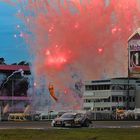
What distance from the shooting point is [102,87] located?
15300cm

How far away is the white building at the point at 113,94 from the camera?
483 ft

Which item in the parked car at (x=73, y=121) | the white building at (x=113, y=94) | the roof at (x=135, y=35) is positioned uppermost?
the roof at (x=135, y=35)

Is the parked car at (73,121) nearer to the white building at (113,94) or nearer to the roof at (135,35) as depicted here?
the roof at (135,35)

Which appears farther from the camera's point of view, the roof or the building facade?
the building facade

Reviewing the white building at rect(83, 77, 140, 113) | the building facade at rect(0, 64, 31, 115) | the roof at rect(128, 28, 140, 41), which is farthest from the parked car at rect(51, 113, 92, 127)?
the building facade at rect(0, 64, 31, 115)

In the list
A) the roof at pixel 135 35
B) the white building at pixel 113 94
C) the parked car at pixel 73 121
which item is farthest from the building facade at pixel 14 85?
the parked car at pixel 73 121

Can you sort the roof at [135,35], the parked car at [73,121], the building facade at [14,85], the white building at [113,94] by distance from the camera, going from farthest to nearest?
the building facade at [14,85], the white building at [113,94], the roof at [135,35], the parked car at [73,121]

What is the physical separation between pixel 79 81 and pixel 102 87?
9904mm

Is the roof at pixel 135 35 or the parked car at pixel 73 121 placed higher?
the roof at pixel 135 35

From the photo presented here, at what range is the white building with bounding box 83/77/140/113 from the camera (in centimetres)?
14712

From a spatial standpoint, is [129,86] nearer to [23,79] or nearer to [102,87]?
[102,87]

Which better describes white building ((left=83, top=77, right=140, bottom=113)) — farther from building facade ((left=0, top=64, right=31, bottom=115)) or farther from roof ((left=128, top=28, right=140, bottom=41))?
building facade ((left=0, top=64, right=31, bottom=115))

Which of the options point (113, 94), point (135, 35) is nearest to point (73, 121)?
point (135, 35)

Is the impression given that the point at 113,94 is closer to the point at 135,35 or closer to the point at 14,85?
the point at 135,35
